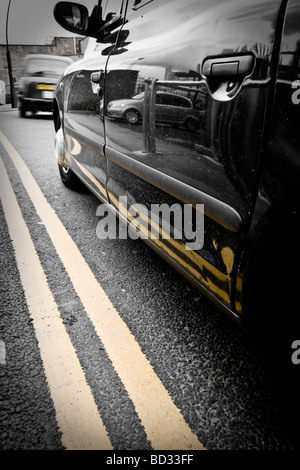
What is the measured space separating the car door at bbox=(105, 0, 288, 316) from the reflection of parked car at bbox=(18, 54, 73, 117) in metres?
9.48

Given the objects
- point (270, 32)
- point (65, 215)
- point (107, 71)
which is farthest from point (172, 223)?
point (65, 215)

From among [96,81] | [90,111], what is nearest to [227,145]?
[96,81]

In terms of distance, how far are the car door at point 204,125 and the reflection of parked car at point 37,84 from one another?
31.1ft

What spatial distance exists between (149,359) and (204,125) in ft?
3.46

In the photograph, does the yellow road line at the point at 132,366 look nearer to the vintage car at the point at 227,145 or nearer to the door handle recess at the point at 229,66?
the vintage car at the point at 227,145

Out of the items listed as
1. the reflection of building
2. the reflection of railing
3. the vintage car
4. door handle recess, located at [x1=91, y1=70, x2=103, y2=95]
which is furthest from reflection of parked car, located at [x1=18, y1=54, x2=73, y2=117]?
the reflection of building

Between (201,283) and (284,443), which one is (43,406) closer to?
(201,283)

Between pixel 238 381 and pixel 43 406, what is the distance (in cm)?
81

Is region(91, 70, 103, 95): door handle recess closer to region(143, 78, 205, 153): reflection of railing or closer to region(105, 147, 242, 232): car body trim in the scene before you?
region(105, 147, 242, 232): car body trim

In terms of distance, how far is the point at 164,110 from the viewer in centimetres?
150

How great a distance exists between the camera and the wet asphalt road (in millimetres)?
1307

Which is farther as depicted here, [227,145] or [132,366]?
[132,366]

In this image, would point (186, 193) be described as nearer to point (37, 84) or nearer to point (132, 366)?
point (132, 366)

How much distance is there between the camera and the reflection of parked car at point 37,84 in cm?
1043
